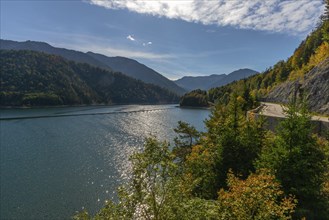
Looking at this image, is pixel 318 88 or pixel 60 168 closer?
pixel 318 88

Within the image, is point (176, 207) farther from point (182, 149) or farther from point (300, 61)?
point (300, 61)

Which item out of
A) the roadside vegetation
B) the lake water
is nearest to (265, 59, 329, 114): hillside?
the roadside vegetation

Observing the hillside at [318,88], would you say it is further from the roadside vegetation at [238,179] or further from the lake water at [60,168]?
the lake water at [60,168]

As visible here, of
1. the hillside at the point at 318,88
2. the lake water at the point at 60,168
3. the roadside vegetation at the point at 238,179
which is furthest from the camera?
the lake water at the point at 60,168

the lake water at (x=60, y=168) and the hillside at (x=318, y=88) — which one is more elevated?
the hillside at (x=318, y=88)

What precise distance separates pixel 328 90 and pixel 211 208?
35184 millimetres

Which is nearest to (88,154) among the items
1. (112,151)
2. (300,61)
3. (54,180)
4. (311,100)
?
(112,151)

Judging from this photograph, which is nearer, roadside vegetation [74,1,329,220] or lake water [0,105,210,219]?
roadside vegetation [74,1,329,220]

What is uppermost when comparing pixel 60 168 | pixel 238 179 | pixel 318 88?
pixel 318 88

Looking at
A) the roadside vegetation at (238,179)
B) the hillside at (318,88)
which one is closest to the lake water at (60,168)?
the roadside vegetation at (238,179)

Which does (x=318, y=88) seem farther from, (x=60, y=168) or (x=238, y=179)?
(x=60, y=168)

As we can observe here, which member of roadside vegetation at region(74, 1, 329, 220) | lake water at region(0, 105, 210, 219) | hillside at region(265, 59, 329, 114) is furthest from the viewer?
lake water at region(0, 105, 210, 219)

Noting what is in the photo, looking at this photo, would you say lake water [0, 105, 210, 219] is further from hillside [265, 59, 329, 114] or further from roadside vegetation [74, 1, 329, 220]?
hillside [265, 59, 329, 114]

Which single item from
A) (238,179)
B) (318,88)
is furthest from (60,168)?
(318,88)
